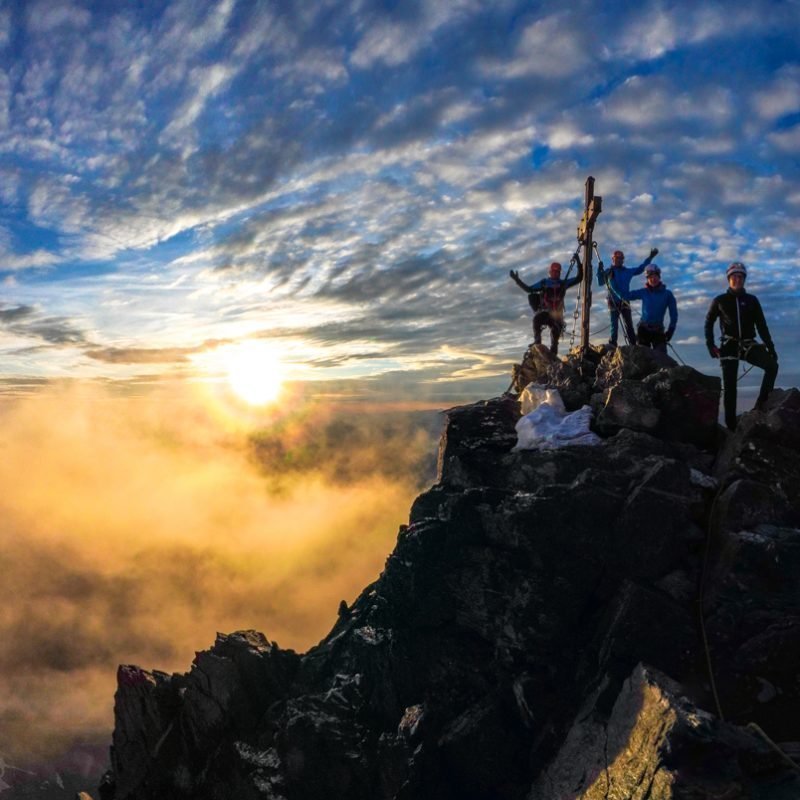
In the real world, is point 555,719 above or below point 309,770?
above

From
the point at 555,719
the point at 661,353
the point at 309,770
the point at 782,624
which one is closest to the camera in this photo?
the point at 782,624

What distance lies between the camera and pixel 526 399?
85.5ft

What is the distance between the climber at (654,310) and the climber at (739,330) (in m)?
3.95

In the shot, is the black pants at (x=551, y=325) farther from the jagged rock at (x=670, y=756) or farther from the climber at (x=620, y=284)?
the jagged rock at (x=670, y=756)

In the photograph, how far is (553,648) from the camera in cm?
1858

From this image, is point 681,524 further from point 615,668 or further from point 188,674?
point 188,674

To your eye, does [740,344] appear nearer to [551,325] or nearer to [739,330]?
[739,330]

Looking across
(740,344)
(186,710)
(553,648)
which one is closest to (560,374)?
(740,344)

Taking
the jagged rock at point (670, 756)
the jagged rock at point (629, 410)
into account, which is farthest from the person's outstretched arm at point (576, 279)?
the jagged rock at point (670, 756)

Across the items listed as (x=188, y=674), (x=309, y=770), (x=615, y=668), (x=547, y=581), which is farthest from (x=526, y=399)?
(x=188, y=674)

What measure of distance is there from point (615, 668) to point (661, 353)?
13446 mm

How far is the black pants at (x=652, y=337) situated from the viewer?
24.5 metres

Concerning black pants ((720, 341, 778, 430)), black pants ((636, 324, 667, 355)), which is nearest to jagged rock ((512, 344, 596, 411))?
black pants ((636, 324, 667, 355))

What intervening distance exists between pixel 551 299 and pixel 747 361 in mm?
11411
